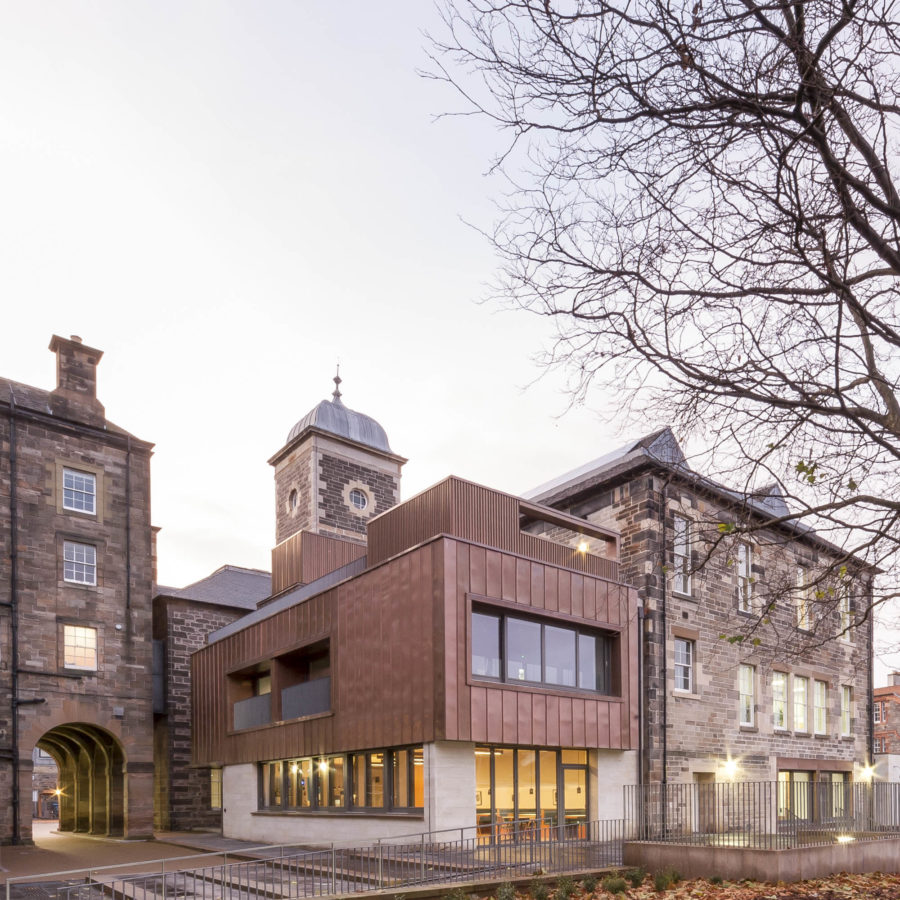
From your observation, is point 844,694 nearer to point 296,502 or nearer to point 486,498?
point 486,498

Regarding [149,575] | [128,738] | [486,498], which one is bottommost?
[128,738]

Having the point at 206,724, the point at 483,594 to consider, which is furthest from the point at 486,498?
the point at 206,724

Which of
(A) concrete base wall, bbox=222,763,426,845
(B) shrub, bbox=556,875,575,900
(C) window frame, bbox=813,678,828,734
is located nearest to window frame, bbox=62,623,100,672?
(A) concrete base wall, bbox=222,763,426,845

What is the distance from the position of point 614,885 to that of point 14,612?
18507mm

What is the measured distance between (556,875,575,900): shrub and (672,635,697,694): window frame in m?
8.60

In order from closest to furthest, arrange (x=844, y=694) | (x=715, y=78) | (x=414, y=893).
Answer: (x=715, y=78) < (x=414, y=893) < (x=844, y=694)

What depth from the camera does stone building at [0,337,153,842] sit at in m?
24.8

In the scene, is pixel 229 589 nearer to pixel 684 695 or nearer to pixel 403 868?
pixel 684 695

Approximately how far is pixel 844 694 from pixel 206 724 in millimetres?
20332

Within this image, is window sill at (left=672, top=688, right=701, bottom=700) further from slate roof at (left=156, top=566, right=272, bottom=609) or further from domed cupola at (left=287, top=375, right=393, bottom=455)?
domed cupola at (left=287, top=375, right=393, bottom=455)

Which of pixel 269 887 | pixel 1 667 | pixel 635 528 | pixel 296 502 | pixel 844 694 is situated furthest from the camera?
pixel 296 502

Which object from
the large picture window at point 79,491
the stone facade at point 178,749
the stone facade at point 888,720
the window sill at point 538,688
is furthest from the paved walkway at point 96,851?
the stone facade at point 888,720

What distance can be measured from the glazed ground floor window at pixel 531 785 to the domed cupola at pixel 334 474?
18.2 m

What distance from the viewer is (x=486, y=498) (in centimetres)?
1955
